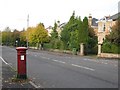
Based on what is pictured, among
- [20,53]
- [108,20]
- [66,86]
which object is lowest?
[66,86]

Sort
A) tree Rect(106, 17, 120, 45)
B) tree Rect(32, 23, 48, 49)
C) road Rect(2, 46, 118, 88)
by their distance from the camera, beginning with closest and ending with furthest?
road Rect(2, 46, 118, 88) → tree Rect(106, 17, 120, 45) → tree Rect(32, 23, 48, 49)

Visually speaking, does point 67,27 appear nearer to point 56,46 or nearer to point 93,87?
point 56,46

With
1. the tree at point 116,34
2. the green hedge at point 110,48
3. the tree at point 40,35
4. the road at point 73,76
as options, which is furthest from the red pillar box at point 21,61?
the tree at point 40,35

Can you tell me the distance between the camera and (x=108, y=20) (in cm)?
7506

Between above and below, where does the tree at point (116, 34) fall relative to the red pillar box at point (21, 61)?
above

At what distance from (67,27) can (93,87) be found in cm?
6176

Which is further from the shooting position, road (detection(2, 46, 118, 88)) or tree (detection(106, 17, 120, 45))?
tree (detection(106, 17, 120, 45))

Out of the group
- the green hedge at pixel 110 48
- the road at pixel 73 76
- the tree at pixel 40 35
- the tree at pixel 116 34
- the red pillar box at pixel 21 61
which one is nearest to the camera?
the road at pixel 73 76

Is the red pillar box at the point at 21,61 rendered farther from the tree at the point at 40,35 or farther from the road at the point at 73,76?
the tree at the point at 40,35

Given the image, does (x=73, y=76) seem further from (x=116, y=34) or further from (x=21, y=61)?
(x=116, y=34)

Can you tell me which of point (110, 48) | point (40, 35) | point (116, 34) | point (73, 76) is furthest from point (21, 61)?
point (40, 35)

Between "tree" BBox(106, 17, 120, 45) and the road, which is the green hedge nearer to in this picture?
"tree" BBox(106, 17, 120, 45)

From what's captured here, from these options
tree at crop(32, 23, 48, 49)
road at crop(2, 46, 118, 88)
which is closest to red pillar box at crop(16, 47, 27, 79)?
road at crop(2, 46, 118, 88)

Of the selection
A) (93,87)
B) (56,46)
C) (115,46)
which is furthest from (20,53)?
(56,46)
